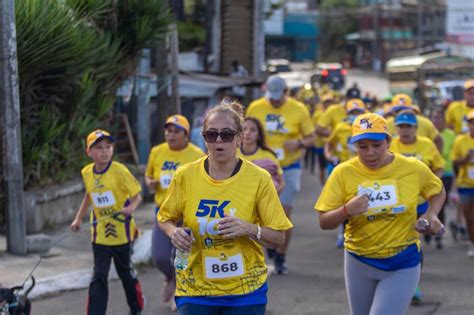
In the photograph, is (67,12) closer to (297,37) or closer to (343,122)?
(343,122)

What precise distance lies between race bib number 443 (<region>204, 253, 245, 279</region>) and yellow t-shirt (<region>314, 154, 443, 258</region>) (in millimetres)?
1274

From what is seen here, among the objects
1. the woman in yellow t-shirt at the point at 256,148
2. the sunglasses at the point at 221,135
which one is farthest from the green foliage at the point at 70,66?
the sunglasses at the point at 221,135

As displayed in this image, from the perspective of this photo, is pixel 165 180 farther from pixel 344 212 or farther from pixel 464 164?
pixel 464 164

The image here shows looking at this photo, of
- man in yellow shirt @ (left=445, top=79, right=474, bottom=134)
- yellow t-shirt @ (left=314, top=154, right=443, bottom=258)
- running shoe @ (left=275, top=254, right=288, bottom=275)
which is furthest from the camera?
man in yellow shirt @ (left=445, top=79, right=474, bottom=134)

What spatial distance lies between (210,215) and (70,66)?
7.55 metres

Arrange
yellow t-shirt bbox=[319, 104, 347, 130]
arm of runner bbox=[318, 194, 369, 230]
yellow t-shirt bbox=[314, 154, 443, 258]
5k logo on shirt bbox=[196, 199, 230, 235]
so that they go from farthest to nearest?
yellow t-shirt bbox=[319, 104, 347, 130] < yellow t-shirt bbox=[314, 154, 443, 258] < arm of runner bbox=[318, 194, 369, 230] < 5k logo on shirt bbox=[196, 199, 230, 235]

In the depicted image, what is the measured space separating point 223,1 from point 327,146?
1398 cm

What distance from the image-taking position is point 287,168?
11.6 m

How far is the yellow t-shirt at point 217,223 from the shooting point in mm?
5434

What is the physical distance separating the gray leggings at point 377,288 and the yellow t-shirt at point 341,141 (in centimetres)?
660

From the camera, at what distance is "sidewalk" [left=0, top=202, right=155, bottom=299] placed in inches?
386

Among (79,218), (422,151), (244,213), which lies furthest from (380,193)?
(422,151)

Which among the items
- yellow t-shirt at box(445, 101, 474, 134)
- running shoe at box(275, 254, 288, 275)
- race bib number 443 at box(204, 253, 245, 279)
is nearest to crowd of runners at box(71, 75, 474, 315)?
race bib number 443 at box(204, 253, 245, 279)

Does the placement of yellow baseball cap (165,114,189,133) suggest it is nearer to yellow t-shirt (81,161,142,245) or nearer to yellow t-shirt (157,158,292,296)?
yellow t-shirt (81,161,142,245)
